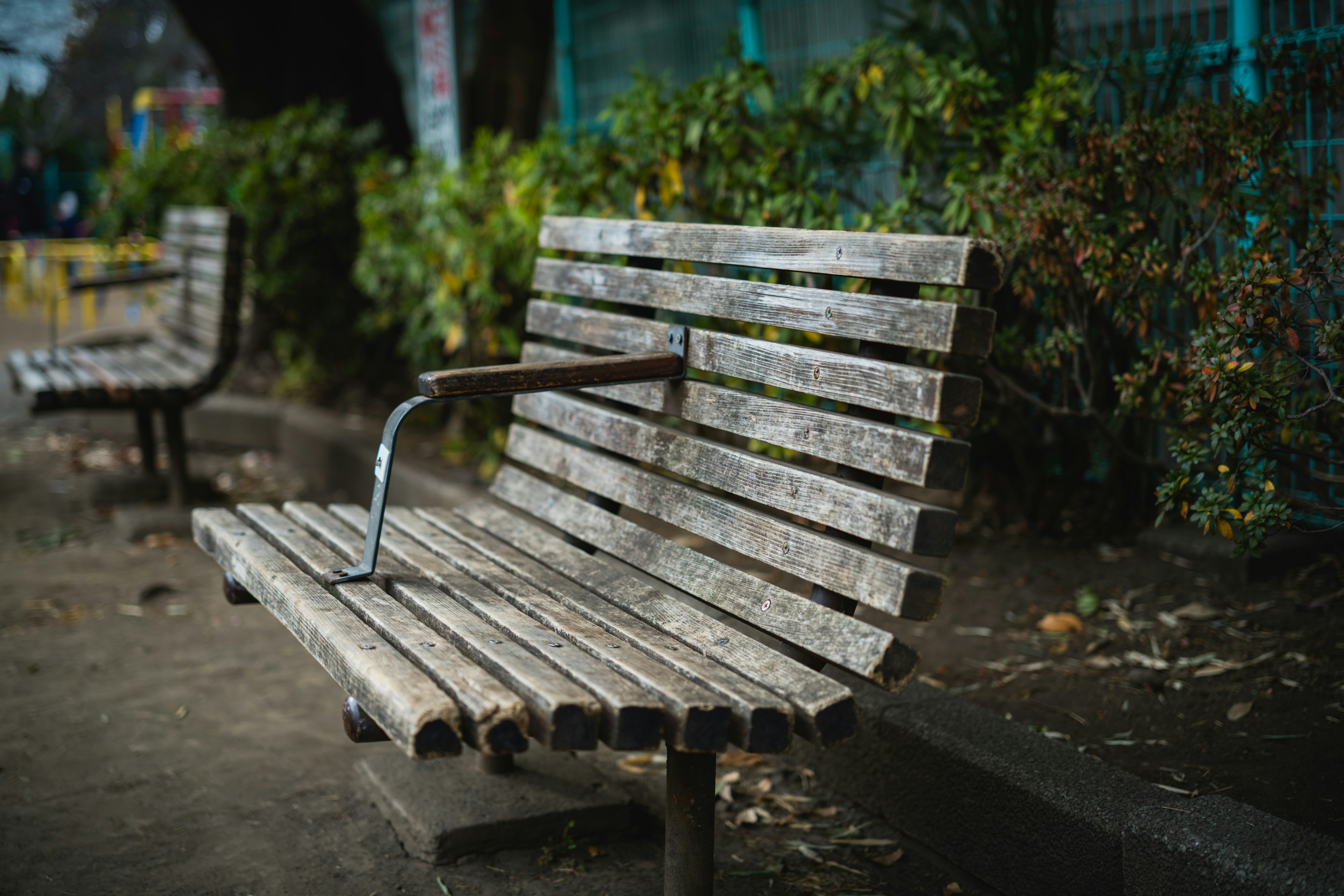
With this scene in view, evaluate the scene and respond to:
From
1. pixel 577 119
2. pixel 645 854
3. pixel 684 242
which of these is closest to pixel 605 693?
pixel 645 854

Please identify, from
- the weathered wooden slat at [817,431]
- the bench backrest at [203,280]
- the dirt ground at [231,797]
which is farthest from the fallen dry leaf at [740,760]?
the bench backrest at [203,280]

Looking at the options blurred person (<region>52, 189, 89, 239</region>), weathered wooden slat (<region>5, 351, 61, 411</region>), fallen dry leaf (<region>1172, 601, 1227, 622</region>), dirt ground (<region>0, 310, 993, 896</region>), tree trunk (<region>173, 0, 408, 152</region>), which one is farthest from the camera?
blurred person (<region>52, 189, 89, 239</region>)

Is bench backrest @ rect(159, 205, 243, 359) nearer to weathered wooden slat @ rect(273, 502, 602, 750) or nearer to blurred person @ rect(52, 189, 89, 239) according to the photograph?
weathered wooden slat @ rect(273, 502, 602, 750)

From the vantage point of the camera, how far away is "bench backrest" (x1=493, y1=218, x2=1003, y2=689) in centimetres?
171

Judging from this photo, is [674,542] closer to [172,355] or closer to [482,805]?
[482,805]

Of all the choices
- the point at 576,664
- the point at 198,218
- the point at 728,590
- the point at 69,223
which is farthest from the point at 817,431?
the point at 69,223

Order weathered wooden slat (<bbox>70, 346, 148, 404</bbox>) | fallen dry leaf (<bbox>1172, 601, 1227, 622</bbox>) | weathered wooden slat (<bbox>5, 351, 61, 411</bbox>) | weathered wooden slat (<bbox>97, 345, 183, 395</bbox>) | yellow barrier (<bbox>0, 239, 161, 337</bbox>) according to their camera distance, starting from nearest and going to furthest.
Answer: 1. fallen dry leaf (<bbox>1172, 601, 1227, 622</bbox>)
2. weathered wooden slat (<bbox>5, 351, 61, 411</bbox>)
3. weathered wooden slat (<bbox>70, 346, 148, 404</bbox>)
4. weathered wooden slat (<bbox>97, 345, 183, 395</bbox>)
5. yellow barrier (<bbox>0, 239, 161, 337</bbox>)

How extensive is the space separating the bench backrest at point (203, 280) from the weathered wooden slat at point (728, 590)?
283 centimetres

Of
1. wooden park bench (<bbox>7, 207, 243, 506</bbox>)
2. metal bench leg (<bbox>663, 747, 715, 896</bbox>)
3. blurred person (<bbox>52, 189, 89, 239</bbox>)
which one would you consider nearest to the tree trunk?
wooden park bench (<bbox>7, 207, 243, 506</bbox>)

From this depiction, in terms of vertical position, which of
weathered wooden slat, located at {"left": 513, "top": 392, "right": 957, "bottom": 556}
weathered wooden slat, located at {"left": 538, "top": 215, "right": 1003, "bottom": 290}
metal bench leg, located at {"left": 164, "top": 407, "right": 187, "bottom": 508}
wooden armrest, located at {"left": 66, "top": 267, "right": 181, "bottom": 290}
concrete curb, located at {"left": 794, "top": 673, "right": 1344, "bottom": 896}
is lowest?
concrete curb, located at {"left": 794, "top": 673, "right": 1344, "bottom": 896}

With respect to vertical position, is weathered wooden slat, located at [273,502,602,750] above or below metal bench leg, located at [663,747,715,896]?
above

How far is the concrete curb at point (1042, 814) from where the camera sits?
173 cm

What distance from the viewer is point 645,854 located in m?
2.39

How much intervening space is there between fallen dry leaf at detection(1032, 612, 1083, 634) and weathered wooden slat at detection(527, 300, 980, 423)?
1452 mm
